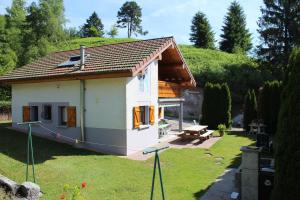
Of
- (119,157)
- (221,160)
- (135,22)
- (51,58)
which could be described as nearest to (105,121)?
(119,157)

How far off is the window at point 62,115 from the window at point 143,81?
14.4 feet

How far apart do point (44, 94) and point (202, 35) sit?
4181 cm

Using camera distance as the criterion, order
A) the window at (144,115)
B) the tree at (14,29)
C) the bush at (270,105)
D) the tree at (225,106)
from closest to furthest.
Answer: the window at (144,115), the bush at (270,105), the tree at (225,106), the tree at (14,29)

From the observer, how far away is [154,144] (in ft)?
58.5

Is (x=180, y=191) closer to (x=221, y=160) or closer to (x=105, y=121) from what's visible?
(x=221, y=160)

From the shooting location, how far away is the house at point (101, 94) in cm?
1530

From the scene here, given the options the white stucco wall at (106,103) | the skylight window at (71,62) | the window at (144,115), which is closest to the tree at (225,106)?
the window at (144,115)

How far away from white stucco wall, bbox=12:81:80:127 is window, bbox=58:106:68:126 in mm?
515

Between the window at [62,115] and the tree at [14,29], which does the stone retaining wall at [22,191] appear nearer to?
the window at [62,115]

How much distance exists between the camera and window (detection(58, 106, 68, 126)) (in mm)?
17641

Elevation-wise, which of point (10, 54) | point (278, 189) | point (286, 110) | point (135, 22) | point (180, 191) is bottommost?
point (180, 191)

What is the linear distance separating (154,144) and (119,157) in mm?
3769

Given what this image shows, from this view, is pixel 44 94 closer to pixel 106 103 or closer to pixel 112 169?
pixel 106 103

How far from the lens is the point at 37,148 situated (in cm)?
1500
